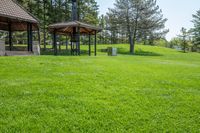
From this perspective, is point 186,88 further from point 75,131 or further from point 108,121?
point 75,131

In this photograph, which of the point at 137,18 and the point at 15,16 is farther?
the point at 137,18

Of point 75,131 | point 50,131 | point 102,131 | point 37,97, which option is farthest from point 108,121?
point 37,97

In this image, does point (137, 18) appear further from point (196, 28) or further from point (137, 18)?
point (196, 28)

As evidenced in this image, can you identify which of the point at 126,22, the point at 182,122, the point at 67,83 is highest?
the point at 126,22

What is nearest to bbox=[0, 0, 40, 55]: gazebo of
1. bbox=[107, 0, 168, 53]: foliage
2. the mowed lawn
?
the mowed lawn

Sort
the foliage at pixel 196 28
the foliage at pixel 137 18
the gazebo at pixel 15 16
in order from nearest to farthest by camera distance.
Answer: the gazebo at pixel 15 16, the foliage at pixel 137 18, the foliage at pixel 196 28

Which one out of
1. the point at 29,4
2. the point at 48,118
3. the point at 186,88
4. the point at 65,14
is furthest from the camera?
the point at 65,14

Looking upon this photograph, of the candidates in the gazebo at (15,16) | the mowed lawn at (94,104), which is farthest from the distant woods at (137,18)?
the mowed lawn at (94,104)

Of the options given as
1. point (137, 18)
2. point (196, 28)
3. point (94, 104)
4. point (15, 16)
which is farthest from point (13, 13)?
point (196, 28)

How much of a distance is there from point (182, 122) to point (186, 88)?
2773 mm

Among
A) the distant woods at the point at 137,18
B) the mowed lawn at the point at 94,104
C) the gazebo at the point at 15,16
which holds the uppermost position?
the distant woods at the point at 137,18

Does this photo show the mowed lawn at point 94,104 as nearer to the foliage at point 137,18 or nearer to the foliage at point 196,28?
the foliage at point 137,18

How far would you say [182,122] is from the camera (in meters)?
4.35

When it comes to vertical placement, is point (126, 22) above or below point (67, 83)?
A: above
